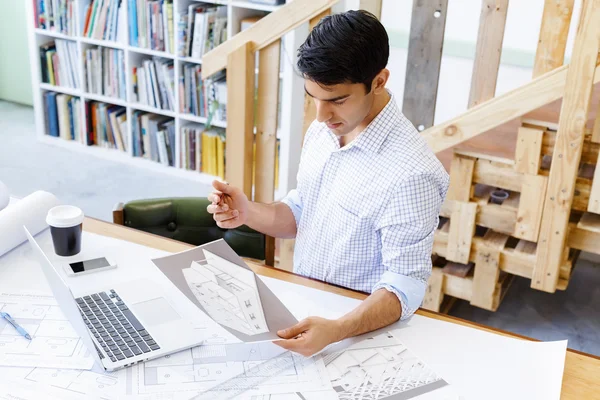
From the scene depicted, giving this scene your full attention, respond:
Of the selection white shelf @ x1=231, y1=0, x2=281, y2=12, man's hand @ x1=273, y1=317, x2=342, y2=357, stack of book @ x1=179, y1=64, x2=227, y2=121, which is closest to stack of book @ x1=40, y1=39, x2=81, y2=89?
stack of book @ x1=179, y1=64, x2=227, y2=121

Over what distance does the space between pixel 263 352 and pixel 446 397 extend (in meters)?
0.35

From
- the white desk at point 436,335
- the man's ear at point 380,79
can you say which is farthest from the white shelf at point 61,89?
the man's ear at point 380,79

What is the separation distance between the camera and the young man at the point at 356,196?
1.46 meters

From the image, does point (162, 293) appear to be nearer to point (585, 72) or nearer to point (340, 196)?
point (340, 196)

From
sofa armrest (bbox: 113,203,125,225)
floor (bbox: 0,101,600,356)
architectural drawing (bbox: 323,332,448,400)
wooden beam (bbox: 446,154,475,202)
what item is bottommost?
floor (bbox: 0,101,600,356)

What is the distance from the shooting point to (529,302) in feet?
10.4

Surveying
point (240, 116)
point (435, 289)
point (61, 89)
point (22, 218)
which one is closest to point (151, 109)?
point (61, 89)

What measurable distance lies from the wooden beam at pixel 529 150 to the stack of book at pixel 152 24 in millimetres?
2310

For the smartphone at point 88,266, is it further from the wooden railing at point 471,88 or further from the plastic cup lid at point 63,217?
the wooden railing at point 471,88

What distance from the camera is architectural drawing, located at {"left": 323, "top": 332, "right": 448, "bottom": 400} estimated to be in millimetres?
1263

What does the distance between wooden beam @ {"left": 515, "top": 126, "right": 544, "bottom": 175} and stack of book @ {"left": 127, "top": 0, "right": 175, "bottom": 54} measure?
2.31 m

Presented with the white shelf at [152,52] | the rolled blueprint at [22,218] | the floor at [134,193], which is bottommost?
the floor at [134,193]

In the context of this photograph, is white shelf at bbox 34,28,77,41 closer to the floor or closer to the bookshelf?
the bookshelf

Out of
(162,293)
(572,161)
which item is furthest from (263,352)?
(572,161)
